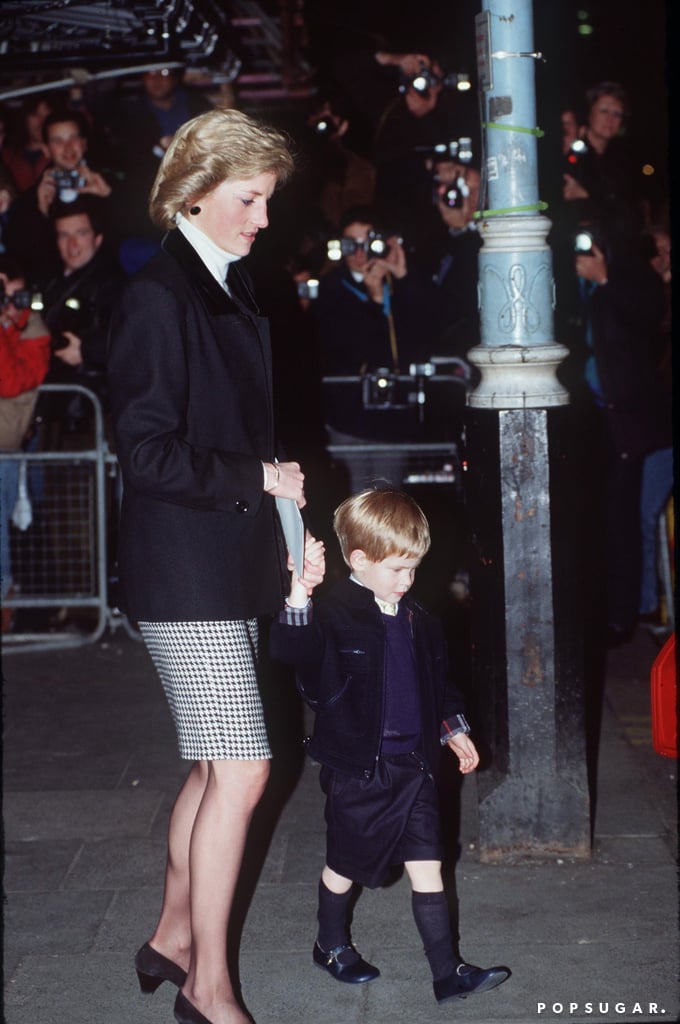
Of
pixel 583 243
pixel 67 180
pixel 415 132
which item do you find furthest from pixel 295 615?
pixel 415 132

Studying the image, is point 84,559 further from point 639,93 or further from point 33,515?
point 639,93

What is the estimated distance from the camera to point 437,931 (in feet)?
12.8

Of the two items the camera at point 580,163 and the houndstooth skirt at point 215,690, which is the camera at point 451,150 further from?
the houndstooth skirt at point 215,690

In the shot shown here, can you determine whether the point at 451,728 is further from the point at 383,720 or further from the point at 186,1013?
the point at 186,1013

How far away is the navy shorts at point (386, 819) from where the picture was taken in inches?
155

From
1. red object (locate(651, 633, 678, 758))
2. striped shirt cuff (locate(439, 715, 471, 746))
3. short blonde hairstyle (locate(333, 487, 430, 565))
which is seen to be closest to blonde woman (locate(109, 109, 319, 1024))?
short blonde hairstyle (locate(333, 487, 430, 565))


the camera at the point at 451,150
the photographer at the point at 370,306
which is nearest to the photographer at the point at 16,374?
the photographer at the point at 370,306

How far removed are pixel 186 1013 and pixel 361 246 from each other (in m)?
5.49

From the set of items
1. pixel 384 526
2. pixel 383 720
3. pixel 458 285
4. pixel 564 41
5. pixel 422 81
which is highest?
pixel 564 41

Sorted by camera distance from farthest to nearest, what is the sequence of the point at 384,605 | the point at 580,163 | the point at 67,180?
the point at 67,180, the point at 580,163, the point at 384,605

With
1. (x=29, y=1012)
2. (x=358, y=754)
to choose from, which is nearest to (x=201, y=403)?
(x=358, y=754)

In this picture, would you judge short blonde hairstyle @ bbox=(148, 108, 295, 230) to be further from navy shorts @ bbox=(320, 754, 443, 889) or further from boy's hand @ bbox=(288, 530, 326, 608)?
navy shorts @ bbox=(320, 754, 443, 889)

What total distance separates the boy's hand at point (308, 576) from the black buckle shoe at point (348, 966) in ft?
3.47

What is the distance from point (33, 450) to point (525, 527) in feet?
15.5
